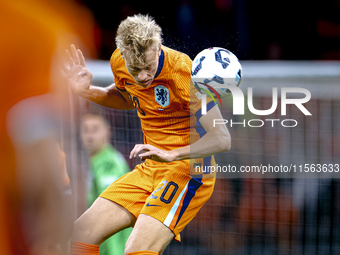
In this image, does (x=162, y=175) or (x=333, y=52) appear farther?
(x=333, y=52)

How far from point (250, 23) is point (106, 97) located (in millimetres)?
4205

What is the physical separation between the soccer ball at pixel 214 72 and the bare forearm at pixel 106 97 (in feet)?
2.17

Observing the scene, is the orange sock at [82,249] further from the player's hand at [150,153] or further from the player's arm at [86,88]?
the player's arm at [86,88]

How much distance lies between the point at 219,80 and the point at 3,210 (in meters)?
1.79

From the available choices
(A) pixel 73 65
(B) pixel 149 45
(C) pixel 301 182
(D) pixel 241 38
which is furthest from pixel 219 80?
(D) pixel 241 38

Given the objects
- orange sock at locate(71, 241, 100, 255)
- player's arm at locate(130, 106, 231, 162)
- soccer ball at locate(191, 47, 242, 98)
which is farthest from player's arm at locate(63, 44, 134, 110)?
orange sock at locate(71, 241, 100, 255)

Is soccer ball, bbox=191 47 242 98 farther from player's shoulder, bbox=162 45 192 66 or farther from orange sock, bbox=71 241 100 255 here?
orange sock, bbox=71 241 100 255

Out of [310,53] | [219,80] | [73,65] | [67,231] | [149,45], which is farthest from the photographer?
[310,53]

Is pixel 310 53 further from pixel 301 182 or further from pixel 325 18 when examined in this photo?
pixel 301 182

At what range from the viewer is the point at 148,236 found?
2074 millimetres

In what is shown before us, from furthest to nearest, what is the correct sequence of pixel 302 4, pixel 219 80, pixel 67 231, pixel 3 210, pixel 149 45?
pixel 302 4 < pixel 219 80 < pixel 149 45 < pixel 67 231 < pixel 3 210

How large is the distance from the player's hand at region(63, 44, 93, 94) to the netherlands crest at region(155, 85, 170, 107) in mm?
598

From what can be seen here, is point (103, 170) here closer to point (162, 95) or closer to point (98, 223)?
point (98, 223)

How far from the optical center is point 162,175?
231 centimetres
